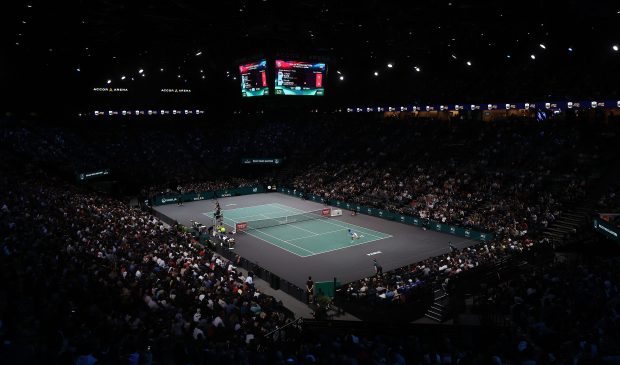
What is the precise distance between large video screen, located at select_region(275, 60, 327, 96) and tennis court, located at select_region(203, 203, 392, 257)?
11435 millimetres

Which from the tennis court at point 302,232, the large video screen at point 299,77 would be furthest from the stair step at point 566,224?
the large video screen at point 299,77

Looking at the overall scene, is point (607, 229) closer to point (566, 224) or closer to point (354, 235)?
point (566, 224)

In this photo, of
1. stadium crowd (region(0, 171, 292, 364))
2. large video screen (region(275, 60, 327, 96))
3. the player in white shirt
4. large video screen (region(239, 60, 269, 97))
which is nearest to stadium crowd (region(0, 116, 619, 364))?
stadium crowd (region(0, 171, 292, 364))

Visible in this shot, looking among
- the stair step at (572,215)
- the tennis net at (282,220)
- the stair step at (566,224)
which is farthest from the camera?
the tennis net at (282,220)

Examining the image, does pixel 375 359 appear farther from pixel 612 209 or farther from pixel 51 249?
pixel 612 209

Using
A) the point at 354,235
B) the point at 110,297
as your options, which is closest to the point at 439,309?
the point at 354,235

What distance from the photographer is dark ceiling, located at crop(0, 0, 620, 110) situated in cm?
2666

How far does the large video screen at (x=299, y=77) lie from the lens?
39.5m

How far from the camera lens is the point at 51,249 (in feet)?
50.6

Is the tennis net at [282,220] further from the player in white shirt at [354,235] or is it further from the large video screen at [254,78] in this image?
the large video screen at [254,78]

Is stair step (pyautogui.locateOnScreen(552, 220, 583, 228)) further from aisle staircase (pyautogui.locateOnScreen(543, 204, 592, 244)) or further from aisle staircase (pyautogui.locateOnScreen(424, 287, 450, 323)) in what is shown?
aisle staircase (pyautogui.locateOnScreen(424, 287, 450, 323))

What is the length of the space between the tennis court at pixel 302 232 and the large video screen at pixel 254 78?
1163cm

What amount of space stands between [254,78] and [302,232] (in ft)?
52.1

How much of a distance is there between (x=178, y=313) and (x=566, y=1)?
25383 mm
